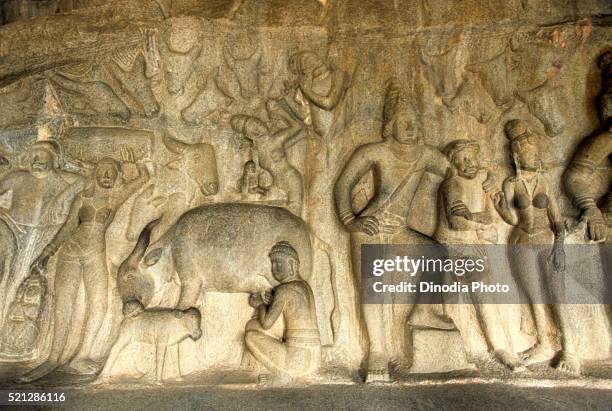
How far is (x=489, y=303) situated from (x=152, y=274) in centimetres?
279

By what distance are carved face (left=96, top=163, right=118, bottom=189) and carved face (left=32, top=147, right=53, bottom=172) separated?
44 cm

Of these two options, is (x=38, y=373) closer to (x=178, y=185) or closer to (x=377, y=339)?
(x=178, y=185)

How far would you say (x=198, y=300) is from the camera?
16.6 feet

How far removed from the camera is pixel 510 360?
5.03 meters

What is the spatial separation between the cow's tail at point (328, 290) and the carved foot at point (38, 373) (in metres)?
2.14

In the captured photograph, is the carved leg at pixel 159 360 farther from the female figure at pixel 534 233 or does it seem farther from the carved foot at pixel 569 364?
the carved foot at pixel 569 364

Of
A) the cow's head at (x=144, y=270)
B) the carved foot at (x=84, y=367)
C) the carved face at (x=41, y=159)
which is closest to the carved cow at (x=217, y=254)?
the cow's head at (x=144, y=270)

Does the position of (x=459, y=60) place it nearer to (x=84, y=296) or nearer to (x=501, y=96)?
(x=501, y=96)

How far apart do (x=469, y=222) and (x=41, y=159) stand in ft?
11.7

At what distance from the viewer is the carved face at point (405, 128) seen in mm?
5230

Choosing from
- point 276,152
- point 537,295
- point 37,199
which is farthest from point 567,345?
point 37,199

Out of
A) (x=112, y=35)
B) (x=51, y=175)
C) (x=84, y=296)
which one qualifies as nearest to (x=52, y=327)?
(x=84, y=296)

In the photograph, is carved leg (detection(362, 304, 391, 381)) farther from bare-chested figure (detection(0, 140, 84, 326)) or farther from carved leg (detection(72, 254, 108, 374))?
bare-chested figure (detection(0, 140, 84, 326))

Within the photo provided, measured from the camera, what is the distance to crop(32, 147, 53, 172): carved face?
17.0 feet
